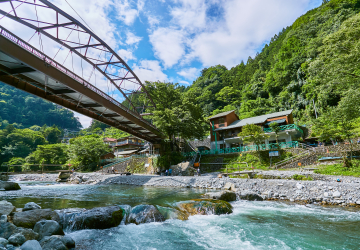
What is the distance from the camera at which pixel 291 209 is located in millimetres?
10523

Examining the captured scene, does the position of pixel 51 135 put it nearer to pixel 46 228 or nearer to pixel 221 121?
pixel 221 121

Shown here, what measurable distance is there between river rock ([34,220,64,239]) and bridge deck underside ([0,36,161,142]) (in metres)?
10.4

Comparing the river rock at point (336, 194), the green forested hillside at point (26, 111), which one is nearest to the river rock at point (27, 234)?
the river rock at point (336, 194)

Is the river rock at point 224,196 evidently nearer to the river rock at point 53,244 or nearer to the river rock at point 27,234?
the river rock at point 53,244

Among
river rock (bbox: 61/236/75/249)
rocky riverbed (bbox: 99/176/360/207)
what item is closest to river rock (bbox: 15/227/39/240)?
river rock (bbox: 61/236/75/249)

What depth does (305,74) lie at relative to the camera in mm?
44000

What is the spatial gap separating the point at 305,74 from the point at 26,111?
159 m

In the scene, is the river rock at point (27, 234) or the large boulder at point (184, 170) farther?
the large boulder at point (184, 170)


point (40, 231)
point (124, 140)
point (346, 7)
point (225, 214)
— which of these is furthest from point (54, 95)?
point (346, 7)

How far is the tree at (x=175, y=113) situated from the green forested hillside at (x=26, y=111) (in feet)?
387

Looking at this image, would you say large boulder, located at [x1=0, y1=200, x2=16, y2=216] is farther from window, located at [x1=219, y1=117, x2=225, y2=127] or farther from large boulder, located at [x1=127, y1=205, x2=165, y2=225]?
window, located at [x1=219, y1=117, x2=225, y2=127]

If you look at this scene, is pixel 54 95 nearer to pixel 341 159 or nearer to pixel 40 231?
pixel 40 231

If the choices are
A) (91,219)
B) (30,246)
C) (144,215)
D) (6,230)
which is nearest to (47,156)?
(91,219)

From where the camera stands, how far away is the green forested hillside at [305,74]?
1582 cm
